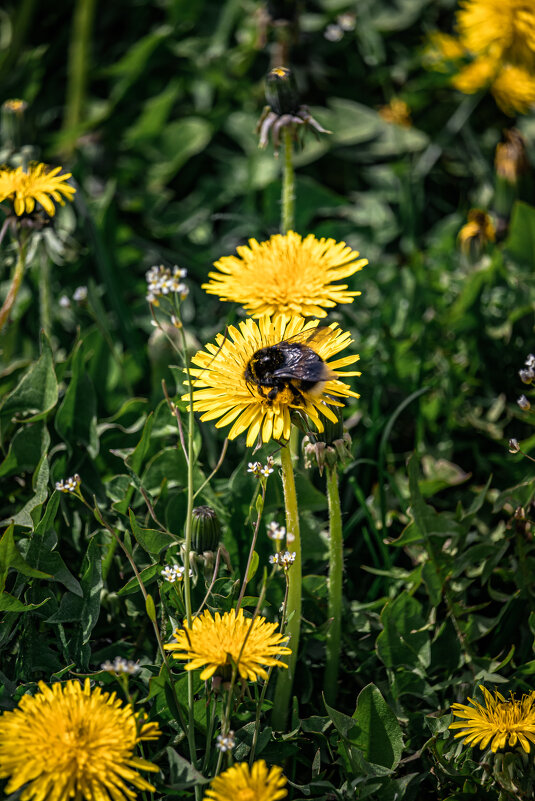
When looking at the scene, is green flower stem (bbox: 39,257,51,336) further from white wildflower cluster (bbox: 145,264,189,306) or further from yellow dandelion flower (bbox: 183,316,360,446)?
yellow dandelion flower (bbox: 183,316,360,446)

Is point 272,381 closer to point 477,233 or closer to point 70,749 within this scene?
point 70,749

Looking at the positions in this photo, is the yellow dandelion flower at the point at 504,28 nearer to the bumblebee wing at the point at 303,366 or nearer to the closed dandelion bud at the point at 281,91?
the closed dandelion bud at the point at 281,91

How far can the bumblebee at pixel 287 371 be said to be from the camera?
1.30 metres

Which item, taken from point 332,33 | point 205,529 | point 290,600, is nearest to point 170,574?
point 205,529

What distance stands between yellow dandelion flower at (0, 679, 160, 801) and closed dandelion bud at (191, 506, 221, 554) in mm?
359

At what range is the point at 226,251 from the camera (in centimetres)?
270

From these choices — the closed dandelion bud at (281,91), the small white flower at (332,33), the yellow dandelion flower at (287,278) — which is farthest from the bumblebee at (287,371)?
the small white flower at (332,33)

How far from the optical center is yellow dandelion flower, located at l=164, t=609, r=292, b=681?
1.23 meters

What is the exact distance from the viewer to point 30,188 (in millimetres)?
1778

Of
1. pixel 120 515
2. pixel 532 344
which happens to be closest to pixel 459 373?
pixel 532 344

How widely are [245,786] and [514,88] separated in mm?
2642

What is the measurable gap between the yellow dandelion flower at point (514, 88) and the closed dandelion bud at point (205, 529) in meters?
2.17

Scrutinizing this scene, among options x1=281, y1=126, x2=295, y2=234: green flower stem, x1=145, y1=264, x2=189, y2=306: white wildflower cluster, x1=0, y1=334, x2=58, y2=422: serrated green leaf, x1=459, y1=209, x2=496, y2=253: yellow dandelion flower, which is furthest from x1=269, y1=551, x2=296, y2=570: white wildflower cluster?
x1=459, y1=209, x2=496, y2=253: yellow dandelion flower

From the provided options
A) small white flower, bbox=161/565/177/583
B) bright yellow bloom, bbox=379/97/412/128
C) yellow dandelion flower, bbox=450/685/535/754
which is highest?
bright yellow bloom, bbox=379/97/412/128
